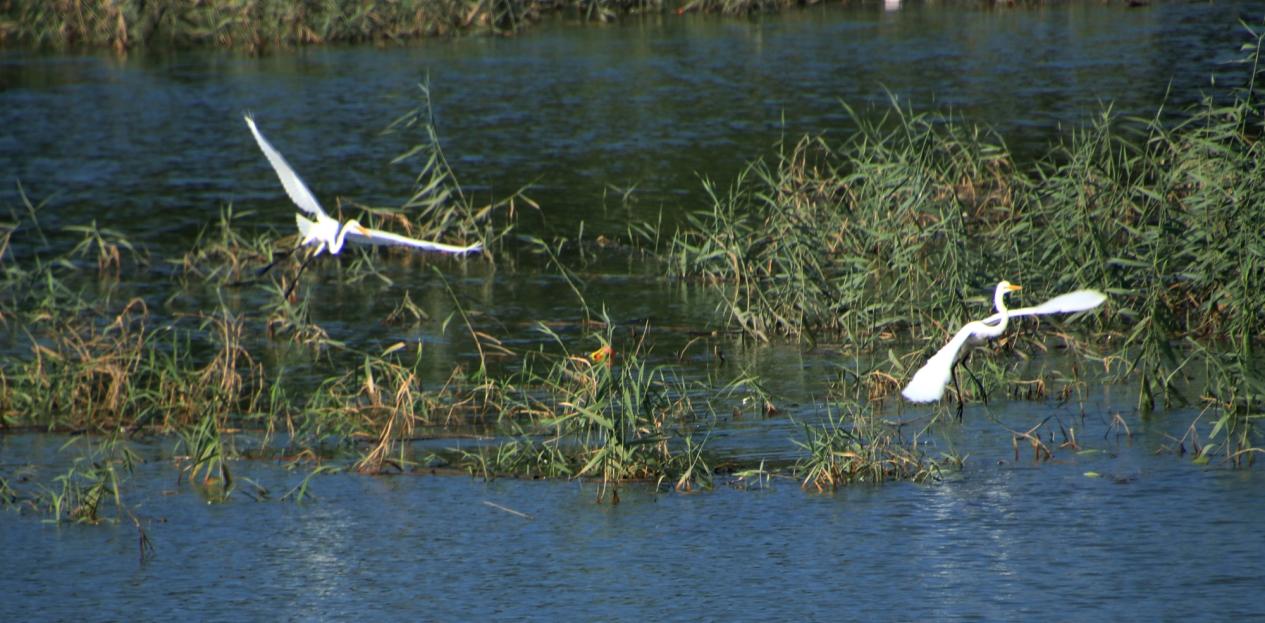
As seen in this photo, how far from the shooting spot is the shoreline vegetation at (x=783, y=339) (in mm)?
7738

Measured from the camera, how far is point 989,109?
1842 centimetres

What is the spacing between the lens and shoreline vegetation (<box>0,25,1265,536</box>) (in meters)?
7.74

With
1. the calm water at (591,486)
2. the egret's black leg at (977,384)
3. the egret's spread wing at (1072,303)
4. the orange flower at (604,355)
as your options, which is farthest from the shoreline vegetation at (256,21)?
the egret's spread wing at (1072,303)

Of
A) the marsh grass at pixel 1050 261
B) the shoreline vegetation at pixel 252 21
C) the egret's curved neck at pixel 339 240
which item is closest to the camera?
the marsh grass at pixel 1050 261

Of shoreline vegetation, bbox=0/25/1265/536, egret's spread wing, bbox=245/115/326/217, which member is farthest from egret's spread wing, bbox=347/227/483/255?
shoreline vegetation, bbox=0/25/1265/536

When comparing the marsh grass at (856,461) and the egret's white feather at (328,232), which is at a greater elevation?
the egret's white feather at (328,232)

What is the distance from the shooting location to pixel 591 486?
766 centimetres

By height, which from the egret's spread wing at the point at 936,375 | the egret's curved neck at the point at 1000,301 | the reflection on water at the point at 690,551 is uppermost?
the egret's curved neck at the point at 1000,301

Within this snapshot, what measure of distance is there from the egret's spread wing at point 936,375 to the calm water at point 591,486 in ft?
1.23

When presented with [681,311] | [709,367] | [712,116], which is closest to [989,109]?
[712,116]

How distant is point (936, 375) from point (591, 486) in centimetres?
156

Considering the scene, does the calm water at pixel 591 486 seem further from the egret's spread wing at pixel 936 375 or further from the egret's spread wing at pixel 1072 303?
the egret's spread wing at pixel 1072 303

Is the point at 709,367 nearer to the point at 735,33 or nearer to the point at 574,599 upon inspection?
the point at 574,599

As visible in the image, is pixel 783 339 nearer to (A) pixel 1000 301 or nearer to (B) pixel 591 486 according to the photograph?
(A) pixel 1000 301
